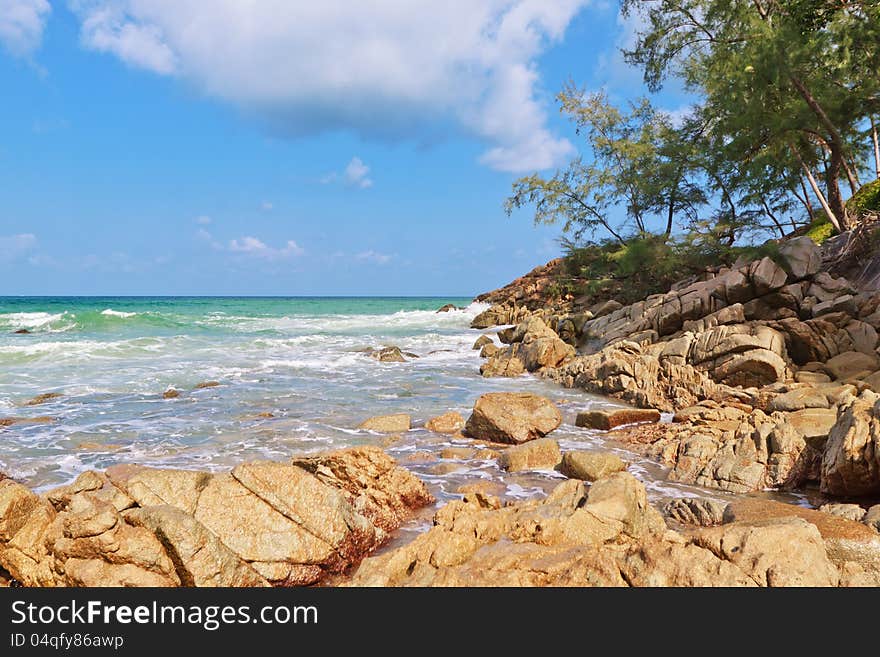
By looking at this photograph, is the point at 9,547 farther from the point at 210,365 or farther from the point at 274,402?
the point at 210,365

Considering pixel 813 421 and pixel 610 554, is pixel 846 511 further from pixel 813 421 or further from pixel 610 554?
pixel 610 554

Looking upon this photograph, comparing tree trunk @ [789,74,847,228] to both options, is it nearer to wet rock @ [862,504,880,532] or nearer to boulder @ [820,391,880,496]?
boulder @ [820,391,880,496]

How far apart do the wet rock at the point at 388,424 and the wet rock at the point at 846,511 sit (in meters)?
6.73

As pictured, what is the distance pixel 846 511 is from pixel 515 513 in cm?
353

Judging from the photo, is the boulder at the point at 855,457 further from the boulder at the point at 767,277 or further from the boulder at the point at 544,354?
the boulder at the point at 544,354

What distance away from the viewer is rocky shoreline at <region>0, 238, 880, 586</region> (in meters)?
3.90

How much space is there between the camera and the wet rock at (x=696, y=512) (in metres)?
5.77

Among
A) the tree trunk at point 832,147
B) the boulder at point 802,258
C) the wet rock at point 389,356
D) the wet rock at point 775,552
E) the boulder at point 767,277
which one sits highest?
the tree trunk at point 832,147

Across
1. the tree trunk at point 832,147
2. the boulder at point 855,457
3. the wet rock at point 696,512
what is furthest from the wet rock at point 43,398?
the tree trunk at point 832,147

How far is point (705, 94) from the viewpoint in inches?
1001

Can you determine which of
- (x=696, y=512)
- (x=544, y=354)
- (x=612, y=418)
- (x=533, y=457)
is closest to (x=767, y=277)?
(x=544, y=354)

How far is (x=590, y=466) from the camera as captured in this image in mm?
7422
